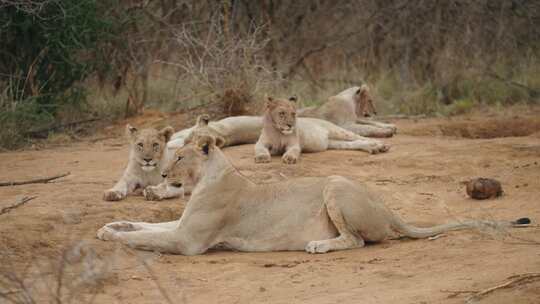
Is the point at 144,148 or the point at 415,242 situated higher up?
the point at 144,148

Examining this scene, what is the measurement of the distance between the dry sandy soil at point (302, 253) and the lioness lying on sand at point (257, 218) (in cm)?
11

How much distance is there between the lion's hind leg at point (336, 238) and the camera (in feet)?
21.3

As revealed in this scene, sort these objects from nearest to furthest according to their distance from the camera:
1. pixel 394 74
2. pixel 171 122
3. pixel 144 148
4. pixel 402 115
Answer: pixel 144 148 < pixel 171 122 < pixel 402 115 < pixel 394 74

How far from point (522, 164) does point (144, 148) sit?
13.3ft

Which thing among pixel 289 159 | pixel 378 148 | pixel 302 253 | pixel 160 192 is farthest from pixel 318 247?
pixel 378 148

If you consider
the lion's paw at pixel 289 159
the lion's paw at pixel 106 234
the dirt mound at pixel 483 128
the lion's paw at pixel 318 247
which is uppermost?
the dirt mound at pixel 483 128

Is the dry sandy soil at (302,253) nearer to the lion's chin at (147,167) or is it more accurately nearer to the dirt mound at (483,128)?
the lion's chin at (147,167)

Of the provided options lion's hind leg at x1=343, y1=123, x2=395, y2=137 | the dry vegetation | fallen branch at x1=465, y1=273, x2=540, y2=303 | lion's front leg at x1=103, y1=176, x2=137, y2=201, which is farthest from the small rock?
the dry vegetation

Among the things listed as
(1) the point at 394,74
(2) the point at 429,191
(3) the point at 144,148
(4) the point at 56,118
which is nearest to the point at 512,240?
(2) the point at 429,191

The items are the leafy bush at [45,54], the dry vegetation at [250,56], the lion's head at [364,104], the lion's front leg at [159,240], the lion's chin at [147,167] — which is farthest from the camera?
the dry vegetation at [250,56]

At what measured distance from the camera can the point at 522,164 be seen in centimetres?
955

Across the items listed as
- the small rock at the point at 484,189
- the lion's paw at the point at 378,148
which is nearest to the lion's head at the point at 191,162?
the small rock at the point at 484,189

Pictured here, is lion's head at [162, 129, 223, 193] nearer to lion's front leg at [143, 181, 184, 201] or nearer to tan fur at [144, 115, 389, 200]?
lion's front leg at [143, 181, 184, 201]

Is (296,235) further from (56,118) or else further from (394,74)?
(394,74)
